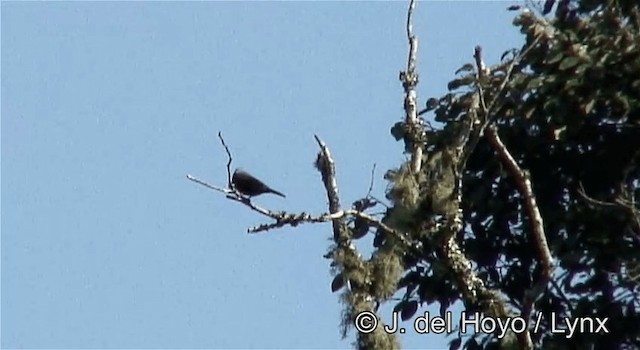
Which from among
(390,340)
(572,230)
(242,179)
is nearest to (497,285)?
(572,230)

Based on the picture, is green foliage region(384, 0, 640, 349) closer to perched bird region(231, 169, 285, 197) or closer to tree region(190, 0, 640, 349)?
tree region(190, 0, 640, 349)

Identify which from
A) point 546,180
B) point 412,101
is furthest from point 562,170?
point 412,101

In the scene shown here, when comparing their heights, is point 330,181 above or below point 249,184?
below

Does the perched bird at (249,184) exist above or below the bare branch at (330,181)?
above

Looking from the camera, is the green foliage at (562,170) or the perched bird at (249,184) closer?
the green foliage at (562,170)

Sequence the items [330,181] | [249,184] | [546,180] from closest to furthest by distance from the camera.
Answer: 1. [330,181]
2. [546,180]
3. [249,184]

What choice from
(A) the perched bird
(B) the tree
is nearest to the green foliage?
(B) the tree

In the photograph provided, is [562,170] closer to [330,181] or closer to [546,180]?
[546,180]

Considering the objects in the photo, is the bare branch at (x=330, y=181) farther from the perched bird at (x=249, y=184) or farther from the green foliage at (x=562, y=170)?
the perched bird at (x=249, y=184)

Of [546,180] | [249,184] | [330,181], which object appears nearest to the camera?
[330,181]

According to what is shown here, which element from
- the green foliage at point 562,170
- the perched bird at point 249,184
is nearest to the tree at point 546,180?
the green foliage at point 562,170

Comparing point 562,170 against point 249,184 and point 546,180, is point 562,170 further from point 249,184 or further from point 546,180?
point 249,184

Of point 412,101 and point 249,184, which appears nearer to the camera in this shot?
point 412,101

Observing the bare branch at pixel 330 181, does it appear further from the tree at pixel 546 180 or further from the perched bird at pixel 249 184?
the perched bird at pixel 249 184
